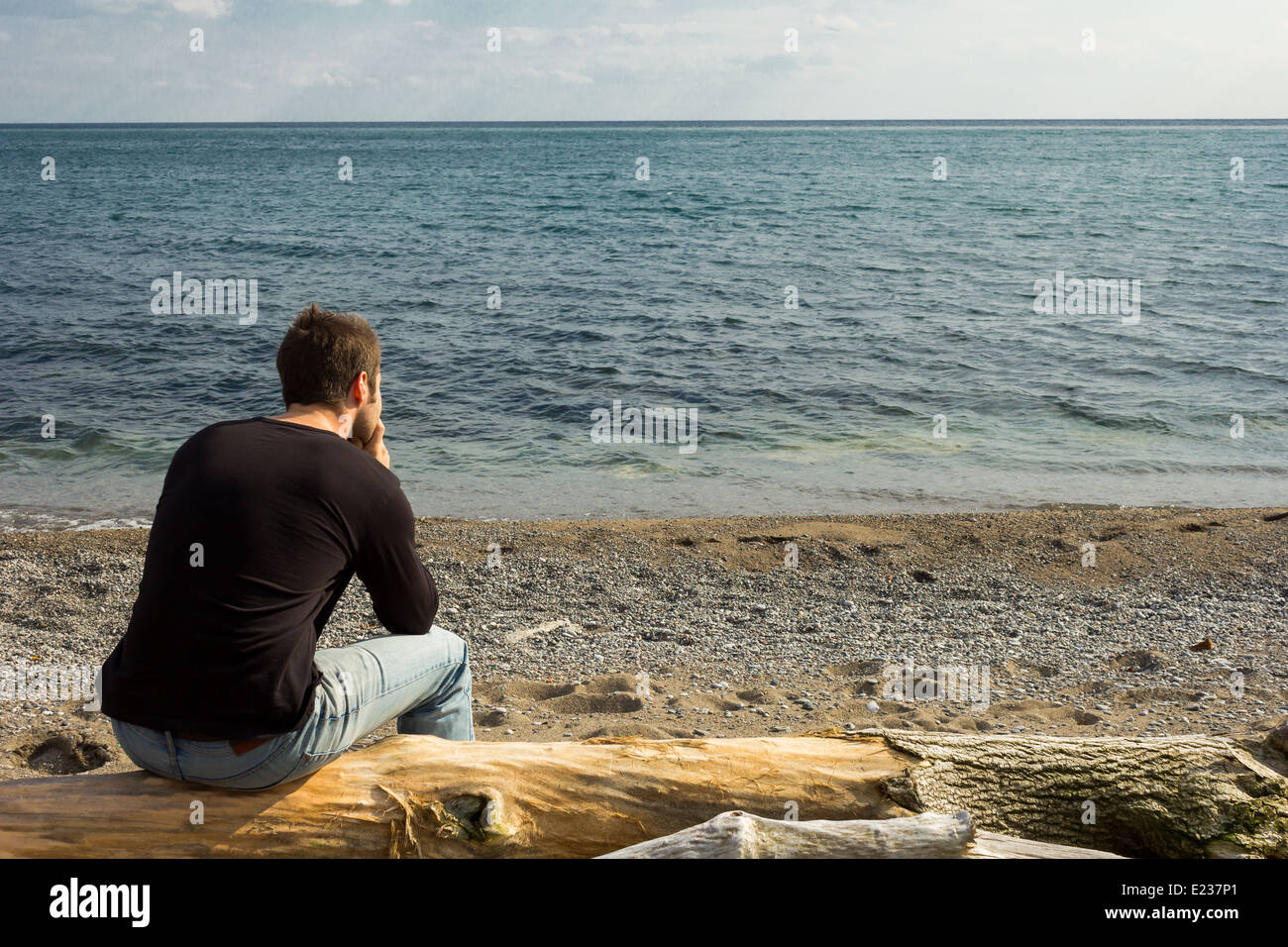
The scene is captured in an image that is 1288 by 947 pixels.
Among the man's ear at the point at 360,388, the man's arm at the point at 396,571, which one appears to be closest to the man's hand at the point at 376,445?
the man's ear at the point at 360,388

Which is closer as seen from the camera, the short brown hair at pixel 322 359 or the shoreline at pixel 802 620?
the short brown hair at pixel 322 359

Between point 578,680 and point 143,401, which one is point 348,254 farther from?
point 578,680

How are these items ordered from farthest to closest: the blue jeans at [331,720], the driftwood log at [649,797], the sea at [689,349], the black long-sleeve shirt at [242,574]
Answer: the sea at [689,349] → the driftwood log at [649,797] → the blue jeans at [331,720] → the black long-sleeve shirt at [242,574]

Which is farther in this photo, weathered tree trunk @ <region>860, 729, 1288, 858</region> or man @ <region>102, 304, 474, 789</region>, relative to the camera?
weathered tree trunk @ <region>860, 729, 1288, 858</region>

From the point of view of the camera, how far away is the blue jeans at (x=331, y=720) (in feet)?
8.98

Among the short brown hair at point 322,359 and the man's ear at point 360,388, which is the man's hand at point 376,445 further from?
the short brown hair at point 322,359

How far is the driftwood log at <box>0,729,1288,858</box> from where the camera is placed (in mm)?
2885

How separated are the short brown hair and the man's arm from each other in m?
0.44

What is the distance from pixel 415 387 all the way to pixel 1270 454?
40.7ft

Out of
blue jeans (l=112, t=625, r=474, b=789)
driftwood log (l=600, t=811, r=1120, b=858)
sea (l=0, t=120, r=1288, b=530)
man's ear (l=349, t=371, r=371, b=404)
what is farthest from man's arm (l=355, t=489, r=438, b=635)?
sea (l=0, t=120, r=1288, b=530)

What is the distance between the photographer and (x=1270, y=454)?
12.2 meters

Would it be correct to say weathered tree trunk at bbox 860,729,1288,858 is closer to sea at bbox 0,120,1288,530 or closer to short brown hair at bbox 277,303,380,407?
short brown hair at bbox 277,303,380,407

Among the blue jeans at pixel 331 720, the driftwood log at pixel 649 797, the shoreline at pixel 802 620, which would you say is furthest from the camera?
the shoreline at pixel 802 620
